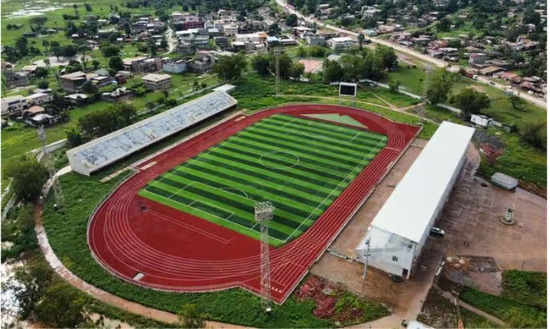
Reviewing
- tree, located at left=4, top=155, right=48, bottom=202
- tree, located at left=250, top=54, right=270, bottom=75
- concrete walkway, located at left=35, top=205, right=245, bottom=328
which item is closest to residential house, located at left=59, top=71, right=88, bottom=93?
tree, located at left=250, top=54, right=270, bottom=75

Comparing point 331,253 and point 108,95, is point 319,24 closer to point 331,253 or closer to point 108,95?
point 108,95

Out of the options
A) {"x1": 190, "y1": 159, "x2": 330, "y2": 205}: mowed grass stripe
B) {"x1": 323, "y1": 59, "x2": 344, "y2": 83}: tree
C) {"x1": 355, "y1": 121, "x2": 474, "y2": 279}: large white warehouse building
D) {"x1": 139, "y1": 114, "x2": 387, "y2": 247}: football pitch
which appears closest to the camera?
{"x1": 355, "y1": 121, "x2": 474, "y2": 279}: large white warehouse building

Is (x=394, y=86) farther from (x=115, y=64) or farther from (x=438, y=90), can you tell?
(x=115, y=64)

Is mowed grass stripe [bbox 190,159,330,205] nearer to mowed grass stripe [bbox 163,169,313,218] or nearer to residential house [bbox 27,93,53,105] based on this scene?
mowed grass stripe [bbox 163,169,313,218]

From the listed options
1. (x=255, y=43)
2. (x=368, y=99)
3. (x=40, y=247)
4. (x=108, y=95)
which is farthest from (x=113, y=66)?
(x=40, y=247)

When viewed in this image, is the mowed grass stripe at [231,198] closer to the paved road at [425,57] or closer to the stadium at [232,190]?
the stadium at [232,190]
